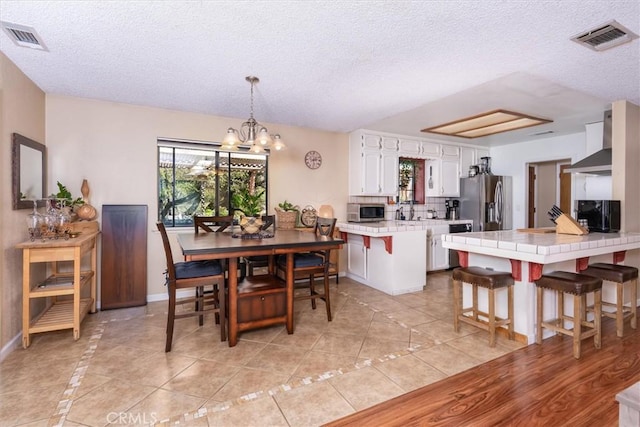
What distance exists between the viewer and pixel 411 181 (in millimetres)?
5852

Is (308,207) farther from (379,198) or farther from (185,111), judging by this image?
(185,111)

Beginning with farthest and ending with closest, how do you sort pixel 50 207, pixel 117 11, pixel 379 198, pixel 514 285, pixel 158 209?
pixel 379 198 → pixel 158 209 → pixel 50 207 → pixel 514 285 → pixel 117 11

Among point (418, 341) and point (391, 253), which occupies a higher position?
point (391, 253)

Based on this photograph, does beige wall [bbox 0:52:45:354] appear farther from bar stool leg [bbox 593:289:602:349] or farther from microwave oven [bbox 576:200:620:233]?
microwave oven [bbox 576:200:620:233]

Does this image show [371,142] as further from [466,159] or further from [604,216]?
[604,216]

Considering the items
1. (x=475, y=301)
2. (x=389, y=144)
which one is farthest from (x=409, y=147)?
(x=475, y=301)

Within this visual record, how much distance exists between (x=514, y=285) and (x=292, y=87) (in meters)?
2.76

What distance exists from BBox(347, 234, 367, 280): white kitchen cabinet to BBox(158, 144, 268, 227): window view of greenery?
4.83ft

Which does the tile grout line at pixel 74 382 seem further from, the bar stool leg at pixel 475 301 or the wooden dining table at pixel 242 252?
the bar stool leg at pixel 475 301

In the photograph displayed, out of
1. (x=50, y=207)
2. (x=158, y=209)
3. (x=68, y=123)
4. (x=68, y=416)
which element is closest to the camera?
(x=68, y=416)

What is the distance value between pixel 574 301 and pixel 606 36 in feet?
6.27

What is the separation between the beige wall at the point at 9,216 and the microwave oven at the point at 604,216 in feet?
18.3

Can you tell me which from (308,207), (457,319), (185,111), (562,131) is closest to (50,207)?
(185,111)

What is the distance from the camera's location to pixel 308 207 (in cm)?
480
